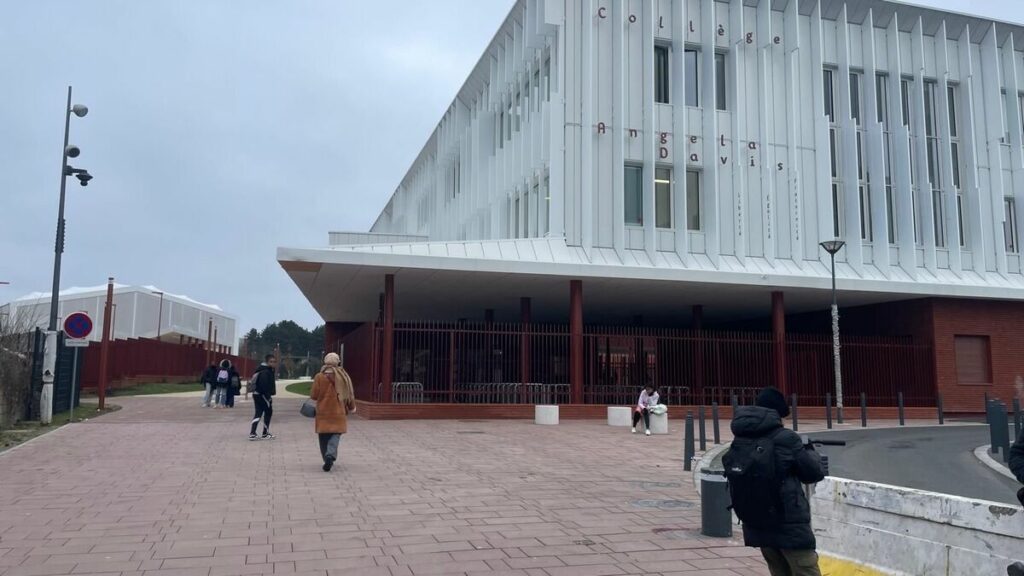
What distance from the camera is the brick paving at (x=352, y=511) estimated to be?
18.9 feet

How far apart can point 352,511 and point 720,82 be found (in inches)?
822

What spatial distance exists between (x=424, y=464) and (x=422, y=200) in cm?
3137

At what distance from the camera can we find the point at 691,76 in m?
24.4

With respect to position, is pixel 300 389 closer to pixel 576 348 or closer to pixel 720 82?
pixel 576 348

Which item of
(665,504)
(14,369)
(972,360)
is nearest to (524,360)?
(14,369)

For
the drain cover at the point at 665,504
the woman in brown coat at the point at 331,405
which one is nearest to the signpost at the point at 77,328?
the woman in brown coat at the point at 331,405

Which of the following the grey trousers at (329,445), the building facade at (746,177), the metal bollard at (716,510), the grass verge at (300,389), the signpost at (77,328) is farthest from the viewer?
the grass verge at (300,389)

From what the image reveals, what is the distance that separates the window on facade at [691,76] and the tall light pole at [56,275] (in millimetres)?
16793

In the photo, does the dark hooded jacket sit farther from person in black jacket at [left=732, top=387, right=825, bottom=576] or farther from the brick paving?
the brick paving

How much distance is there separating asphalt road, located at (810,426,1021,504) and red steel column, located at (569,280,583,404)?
20.9ft

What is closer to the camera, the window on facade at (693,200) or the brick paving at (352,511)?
the brick paving at (352,511)

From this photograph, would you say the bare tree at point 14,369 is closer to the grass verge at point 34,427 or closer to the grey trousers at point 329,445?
the grass verge at point 34,427

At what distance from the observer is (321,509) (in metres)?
7.61

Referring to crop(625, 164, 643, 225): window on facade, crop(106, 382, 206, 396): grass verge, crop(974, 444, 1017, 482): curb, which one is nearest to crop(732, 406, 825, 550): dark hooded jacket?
crop(974, 444, 1017, 482): curb
